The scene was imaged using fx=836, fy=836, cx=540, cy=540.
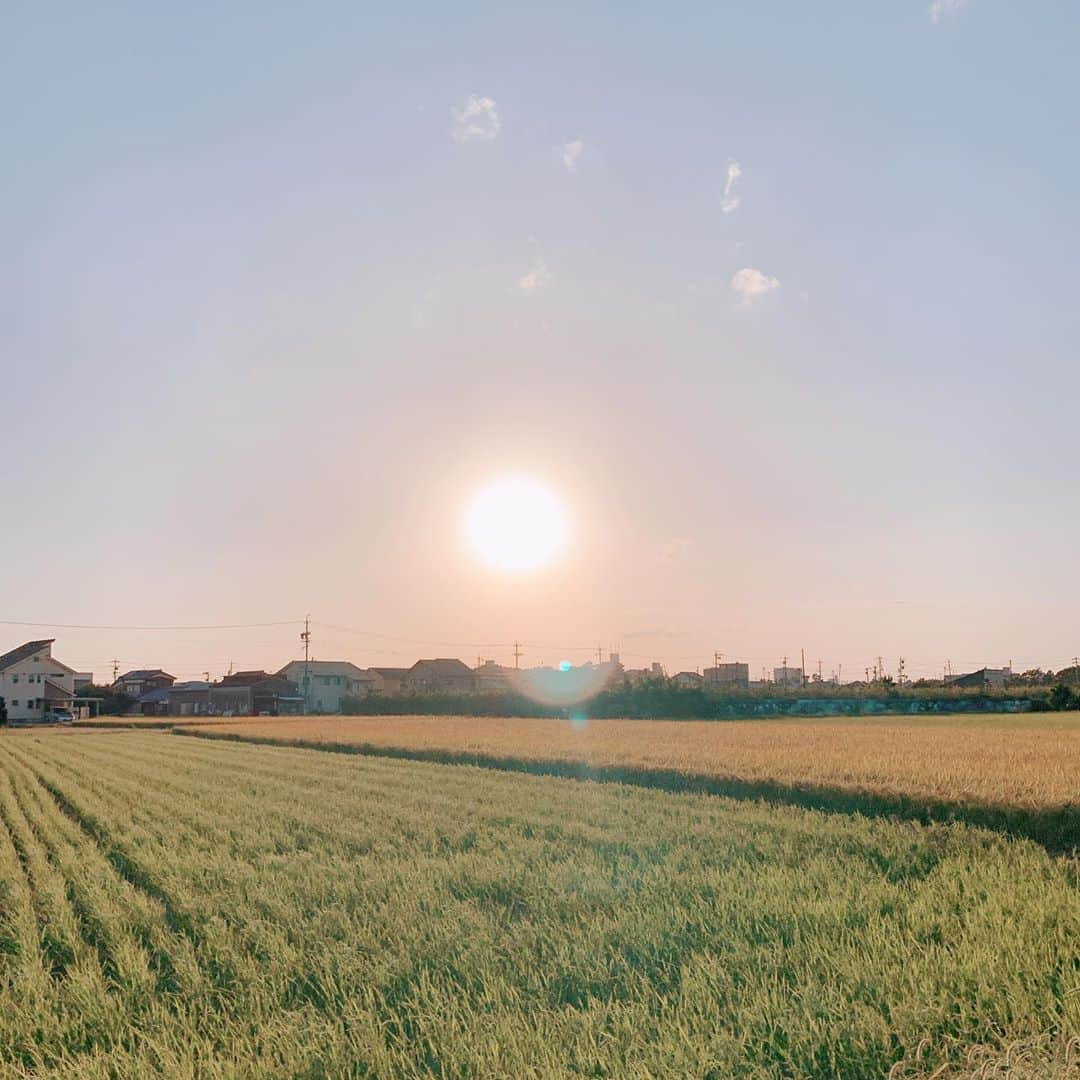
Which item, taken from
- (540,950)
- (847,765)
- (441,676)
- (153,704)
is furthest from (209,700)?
(540,950)

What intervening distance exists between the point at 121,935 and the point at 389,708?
2702 inches

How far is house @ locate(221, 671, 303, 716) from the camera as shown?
9638cm

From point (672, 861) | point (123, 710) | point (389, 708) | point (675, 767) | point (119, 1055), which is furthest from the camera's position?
point (123, 710)

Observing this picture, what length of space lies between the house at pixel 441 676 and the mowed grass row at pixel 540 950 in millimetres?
94328

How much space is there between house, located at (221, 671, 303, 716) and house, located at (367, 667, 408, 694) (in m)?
13.7

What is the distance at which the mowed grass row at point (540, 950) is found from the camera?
480cm

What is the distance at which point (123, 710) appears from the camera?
10012 cm

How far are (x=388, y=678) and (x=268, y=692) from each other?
75.0 feet

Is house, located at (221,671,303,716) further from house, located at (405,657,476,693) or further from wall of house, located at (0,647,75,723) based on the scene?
wall of house, located at (0,647,75,723)

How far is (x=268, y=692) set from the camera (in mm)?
97625

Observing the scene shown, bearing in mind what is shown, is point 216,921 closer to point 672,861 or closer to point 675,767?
point 672,861

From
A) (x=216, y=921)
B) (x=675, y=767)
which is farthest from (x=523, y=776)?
(x=216, y=921)

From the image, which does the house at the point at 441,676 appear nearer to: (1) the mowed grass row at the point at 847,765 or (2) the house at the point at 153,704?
(2) the house at the point at 153,704

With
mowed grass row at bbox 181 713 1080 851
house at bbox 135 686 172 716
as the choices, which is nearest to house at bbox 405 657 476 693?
house at bbox 135 686 172 716
